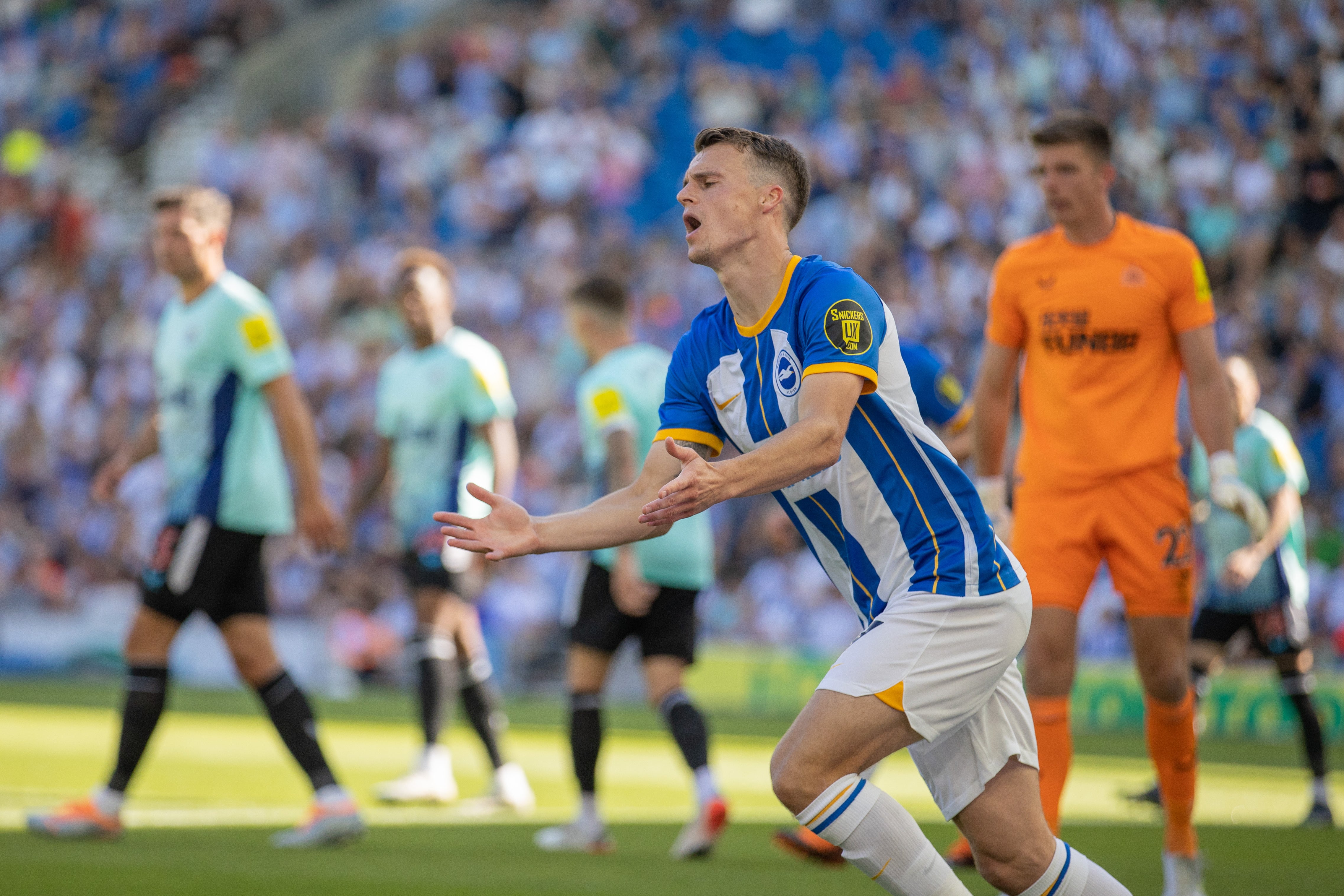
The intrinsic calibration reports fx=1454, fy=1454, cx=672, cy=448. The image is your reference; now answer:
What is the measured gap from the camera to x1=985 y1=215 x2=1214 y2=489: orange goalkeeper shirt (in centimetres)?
549

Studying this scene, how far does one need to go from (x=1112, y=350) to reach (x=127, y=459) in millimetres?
5072

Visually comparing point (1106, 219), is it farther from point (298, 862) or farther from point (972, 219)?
point (972, 219)

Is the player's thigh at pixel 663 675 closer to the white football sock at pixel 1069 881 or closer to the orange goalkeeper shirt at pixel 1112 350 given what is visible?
the orange goalkeeper shirt at pixel 1112 350

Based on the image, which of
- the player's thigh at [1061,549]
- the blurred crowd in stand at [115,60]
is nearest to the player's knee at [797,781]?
the player's thigh at [1061,549]

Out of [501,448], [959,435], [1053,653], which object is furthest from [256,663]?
[1053,653]

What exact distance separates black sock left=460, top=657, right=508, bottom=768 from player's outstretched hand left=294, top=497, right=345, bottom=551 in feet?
6.87

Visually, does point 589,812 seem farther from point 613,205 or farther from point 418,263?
point 613,205

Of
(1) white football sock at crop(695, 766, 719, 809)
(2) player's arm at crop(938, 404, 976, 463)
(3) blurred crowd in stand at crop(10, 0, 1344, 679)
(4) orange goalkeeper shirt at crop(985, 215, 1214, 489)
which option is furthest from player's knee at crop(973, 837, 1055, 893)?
(3) blurred crowd in stand at crop(10, 0, 1344, 679)

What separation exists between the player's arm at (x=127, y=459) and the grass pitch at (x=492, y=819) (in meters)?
1.67

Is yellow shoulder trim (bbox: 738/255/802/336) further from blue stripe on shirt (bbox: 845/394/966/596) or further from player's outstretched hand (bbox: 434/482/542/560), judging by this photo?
player's outstretched hand (bbox: 434/482/542/560)

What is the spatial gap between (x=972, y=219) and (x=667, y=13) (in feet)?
29.5

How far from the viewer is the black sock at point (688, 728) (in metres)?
6.81

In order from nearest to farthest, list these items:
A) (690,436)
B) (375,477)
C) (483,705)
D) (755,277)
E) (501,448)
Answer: (755,277), (690,436), (483,705), (501,448), (375,477)

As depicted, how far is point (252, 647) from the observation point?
664cm
